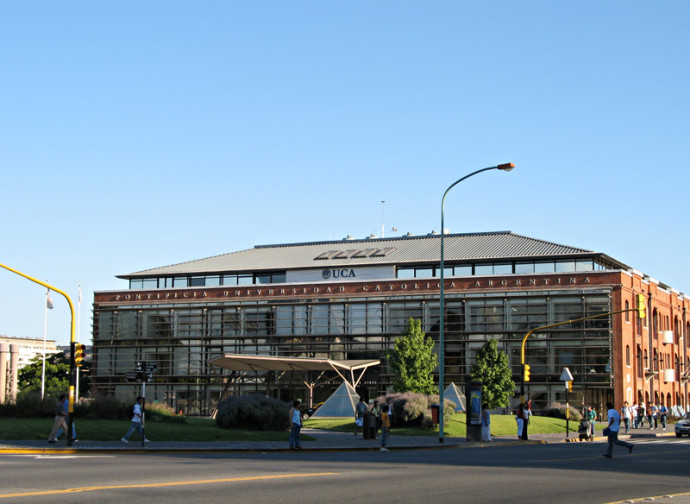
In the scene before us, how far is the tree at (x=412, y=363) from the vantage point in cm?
6525

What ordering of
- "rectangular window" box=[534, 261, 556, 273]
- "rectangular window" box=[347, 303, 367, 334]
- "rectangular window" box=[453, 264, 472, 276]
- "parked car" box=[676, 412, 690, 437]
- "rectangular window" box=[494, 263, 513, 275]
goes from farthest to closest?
"rectangular window" box=[347, 303, 367, 334], "rectangular window" box=[453, 264, 472, 276], "rectangular window" box=[494, 263, 513, 275], "rectangular window" box=[534, 261, 556, 273], "parked car" box=[676, 412, 690, 437]

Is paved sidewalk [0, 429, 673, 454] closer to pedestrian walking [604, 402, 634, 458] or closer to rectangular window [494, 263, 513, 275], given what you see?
pedestrian walking [604, 402, 634, 458]

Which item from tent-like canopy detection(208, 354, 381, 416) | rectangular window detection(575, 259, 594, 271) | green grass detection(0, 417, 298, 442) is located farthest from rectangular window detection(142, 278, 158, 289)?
green grass detection(0, 417, 298, 442)

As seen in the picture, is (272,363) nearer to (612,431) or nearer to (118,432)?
(118,432)

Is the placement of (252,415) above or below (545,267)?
below

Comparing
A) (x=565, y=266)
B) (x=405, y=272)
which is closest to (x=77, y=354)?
(x=405, y=272)

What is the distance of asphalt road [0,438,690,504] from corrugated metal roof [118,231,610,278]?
161 ft

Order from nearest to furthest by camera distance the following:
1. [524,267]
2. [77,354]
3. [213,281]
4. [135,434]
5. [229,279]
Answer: [77,354], [135,434], [524,267], [229,279], [213,281]

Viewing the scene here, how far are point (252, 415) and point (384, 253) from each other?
Answer: 134 feet

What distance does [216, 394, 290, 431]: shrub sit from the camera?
38.8m

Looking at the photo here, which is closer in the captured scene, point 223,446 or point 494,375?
point 223,446

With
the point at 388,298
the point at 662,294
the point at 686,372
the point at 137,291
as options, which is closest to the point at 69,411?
the point at 388,298

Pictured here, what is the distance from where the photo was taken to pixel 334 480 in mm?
17062

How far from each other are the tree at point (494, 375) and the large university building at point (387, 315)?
18.9 ft
